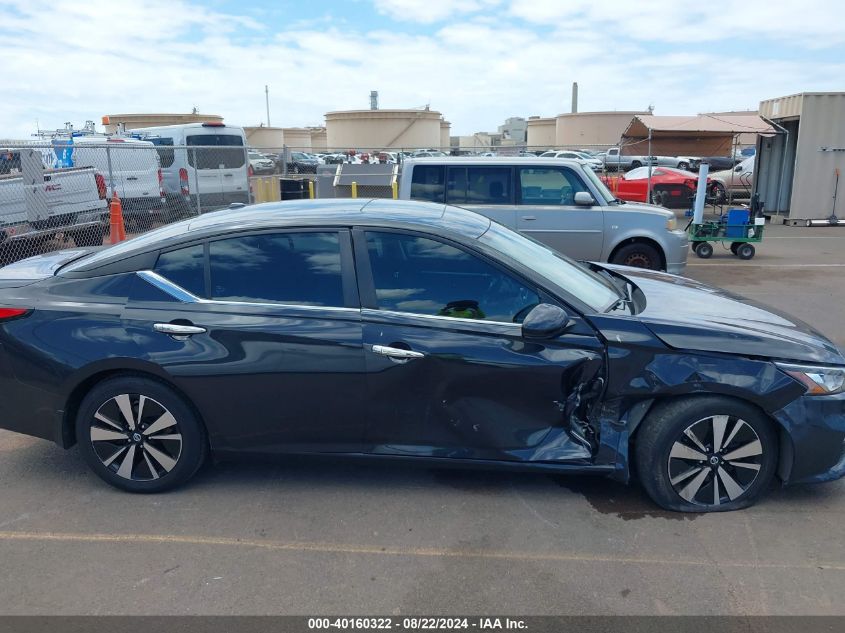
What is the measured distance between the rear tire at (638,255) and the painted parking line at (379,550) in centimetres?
639

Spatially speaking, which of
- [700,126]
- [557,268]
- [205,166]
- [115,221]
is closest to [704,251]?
[700,126]

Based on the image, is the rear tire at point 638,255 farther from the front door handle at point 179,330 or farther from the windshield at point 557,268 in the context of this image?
the front door handle at point 179,330

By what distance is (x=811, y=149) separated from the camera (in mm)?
16781

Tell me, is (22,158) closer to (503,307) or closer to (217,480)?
(217,480)

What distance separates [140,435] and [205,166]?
48.2ft

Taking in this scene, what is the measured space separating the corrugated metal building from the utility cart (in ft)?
18.1

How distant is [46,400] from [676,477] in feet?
11.0

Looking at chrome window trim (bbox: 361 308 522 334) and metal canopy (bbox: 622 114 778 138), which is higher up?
metal canopy (bbox: 622 114 778 138)

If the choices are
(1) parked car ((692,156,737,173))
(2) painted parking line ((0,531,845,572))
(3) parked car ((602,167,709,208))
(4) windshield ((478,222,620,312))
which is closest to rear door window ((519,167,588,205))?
(4) windshield ((478,222,620,312))

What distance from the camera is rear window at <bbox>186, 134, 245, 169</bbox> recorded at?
17297 mm

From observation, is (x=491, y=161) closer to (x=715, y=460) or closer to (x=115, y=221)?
(x=715, y=460)

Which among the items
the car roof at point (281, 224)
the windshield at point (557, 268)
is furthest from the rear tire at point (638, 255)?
the car roof at point (281, 224)

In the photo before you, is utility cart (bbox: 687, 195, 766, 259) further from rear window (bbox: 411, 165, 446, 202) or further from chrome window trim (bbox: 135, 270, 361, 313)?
chrome window trim (bbox: 135, 270, 361, 313)
